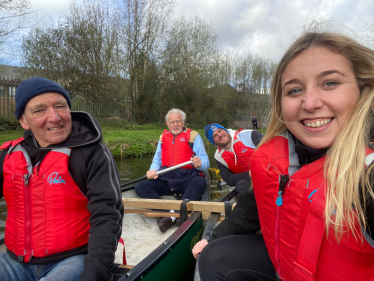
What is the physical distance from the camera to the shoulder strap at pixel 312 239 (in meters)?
0.86

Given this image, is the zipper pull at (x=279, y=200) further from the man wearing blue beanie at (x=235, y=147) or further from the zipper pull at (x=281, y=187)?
the man wearing blue beanie at (x=235, y=147)

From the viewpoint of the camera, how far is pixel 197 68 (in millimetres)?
15703

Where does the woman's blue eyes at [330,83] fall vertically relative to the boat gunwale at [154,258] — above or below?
above

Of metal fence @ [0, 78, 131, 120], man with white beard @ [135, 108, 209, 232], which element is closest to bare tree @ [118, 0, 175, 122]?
metal fence @ [0, 78, 131, 120]

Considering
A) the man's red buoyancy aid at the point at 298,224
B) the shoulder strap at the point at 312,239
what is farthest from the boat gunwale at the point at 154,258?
the shoulder strap at the point at 312,239

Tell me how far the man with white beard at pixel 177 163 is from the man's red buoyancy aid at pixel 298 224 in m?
2.08

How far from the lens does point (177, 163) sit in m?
3.69

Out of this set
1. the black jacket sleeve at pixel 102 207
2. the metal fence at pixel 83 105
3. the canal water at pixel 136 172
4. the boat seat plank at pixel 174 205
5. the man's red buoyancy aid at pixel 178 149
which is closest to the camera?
the black jacket sleeve at pixel 102 207

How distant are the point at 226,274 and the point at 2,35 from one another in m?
8.22

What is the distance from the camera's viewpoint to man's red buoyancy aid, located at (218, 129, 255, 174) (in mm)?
3438

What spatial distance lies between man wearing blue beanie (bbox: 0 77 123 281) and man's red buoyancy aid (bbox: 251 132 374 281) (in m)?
0.71

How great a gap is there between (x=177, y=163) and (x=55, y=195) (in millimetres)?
2490

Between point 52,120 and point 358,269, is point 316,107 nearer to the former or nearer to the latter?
point 358,269

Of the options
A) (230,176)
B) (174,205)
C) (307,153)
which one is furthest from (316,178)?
(230,176)
